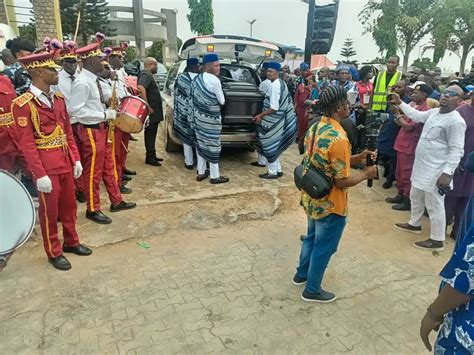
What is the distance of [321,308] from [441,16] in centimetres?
2956

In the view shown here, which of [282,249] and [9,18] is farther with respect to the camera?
[9,18]

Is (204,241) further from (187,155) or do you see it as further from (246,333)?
(187,155)

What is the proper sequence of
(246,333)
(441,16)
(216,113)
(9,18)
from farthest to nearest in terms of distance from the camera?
(441,16), (9,18), (216,113), (246,333)

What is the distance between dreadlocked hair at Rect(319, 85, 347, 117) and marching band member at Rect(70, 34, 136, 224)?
258 cm

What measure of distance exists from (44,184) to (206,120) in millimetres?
3014

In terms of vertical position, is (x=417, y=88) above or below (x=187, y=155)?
above

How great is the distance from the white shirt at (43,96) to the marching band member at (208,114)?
2.63 meters

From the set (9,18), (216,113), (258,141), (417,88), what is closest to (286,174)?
(258,141)

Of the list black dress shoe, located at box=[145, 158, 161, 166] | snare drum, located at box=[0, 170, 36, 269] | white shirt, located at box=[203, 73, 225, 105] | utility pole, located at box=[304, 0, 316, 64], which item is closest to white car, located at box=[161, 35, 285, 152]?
white shirt, located at box=[203, 73, 225, 105]

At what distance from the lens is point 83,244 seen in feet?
12.9

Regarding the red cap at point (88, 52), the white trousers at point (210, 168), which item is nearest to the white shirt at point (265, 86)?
the white trousers at point (210, 168)

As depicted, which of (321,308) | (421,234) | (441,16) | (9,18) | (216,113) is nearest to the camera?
(321,308)

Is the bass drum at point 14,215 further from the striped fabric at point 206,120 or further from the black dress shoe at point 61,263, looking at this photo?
the striped fabric at point 206,120

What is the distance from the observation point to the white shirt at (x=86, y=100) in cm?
396
